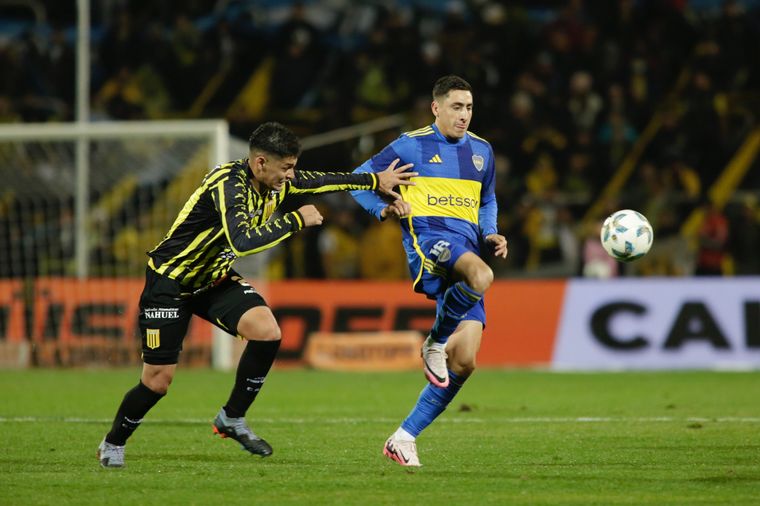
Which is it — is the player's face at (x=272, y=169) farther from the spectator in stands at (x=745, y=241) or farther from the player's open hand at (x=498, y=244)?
the spectator in stands at (x=745, y=241)

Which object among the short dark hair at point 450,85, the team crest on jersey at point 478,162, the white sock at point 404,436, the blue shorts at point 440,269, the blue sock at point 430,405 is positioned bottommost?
the white sock at point 404,436

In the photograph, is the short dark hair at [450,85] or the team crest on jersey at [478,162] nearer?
the short dark hair at [450,85]

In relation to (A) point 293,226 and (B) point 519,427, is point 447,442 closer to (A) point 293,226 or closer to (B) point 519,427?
(B) point 519,427

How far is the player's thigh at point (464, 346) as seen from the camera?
24.1ft

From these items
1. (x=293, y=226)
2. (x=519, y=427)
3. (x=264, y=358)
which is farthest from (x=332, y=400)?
(x=293, y=226)

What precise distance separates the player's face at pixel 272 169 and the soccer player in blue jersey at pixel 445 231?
2.24 feet

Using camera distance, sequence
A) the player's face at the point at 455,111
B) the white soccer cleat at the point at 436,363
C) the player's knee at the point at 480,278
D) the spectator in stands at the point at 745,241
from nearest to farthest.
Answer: the player's knee at the point at 480,278 → the white soccer cleat at the point at 436,363 → the player's face at the point at 455,111 → the spectator in stands at the point at 745,241

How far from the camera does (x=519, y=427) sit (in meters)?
9.37

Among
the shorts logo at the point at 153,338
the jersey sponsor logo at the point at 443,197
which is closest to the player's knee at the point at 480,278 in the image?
the jersey sponsor logo at the point at 443,197

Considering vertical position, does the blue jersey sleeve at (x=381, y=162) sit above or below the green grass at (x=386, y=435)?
above

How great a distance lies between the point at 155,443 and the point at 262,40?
14.3 m

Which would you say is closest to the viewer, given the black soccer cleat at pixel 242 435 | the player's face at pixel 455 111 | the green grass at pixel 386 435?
the green grass at pixel 386 435

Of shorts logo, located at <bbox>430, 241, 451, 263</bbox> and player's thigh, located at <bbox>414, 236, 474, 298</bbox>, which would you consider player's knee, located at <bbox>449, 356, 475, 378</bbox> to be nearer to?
player's thigh, located at <bbox>414, 236, 474, 298</bbox>

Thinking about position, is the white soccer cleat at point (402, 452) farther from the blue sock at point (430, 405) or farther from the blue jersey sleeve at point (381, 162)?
the blue jersey sleeve at point (381, 162)
